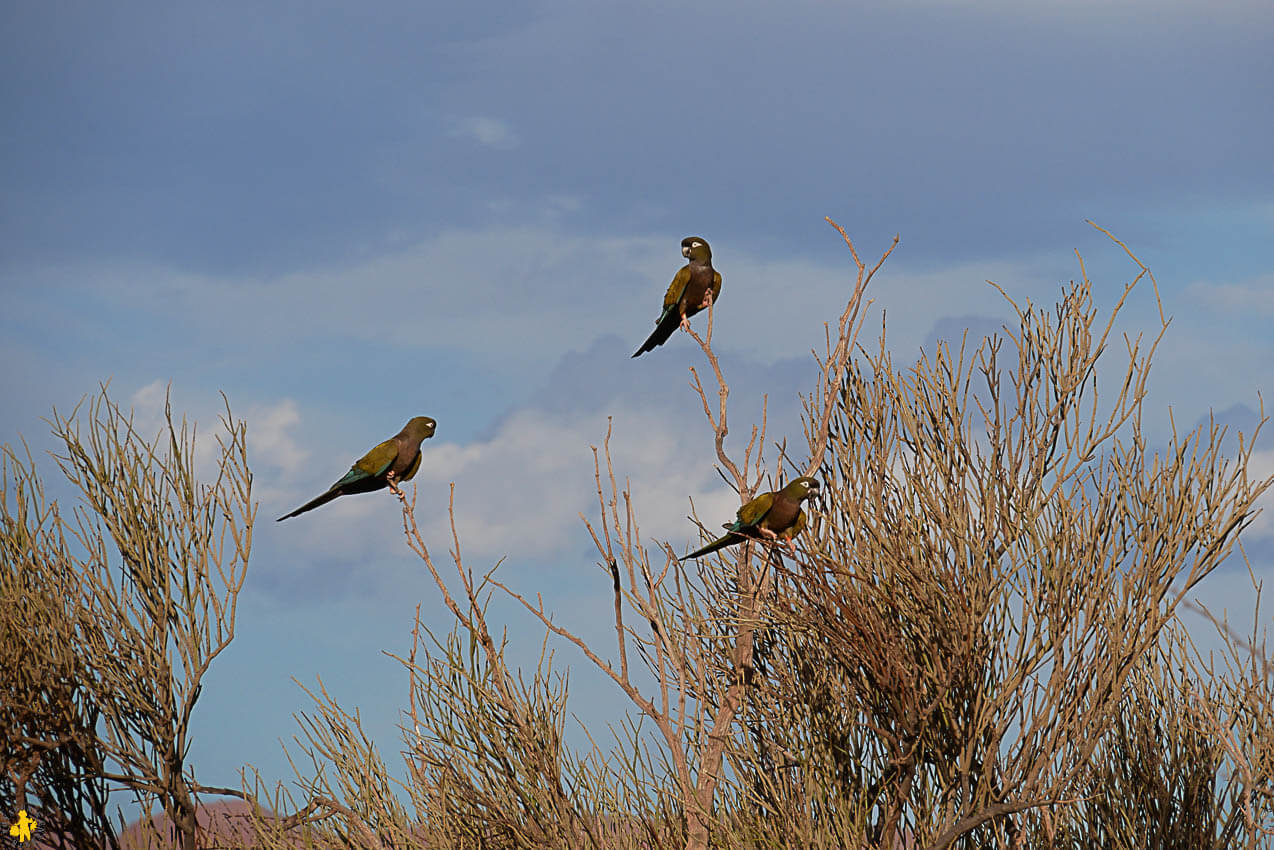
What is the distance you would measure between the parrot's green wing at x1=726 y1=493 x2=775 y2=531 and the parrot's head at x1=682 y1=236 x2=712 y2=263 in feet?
6.08

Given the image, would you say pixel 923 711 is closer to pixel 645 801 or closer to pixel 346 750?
pixel 645 801

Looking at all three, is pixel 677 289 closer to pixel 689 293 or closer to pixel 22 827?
pixel 689 293

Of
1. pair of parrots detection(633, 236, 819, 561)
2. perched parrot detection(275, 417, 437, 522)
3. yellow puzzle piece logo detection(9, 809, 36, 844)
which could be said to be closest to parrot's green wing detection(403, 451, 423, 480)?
perched parrot detection(275, 417, 437, 522)

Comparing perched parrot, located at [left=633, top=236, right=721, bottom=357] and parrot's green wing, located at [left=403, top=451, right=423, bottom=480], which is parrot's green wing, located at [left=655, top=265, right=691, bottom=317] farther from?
parrot's green wing, located at [left=403, top=451, right=423, bottom=480]

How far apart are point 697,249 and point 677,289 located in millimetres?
300

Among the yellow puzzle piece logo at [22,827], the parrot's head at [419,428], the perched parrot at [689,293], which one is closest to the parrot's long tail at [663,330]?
the perched parrot at [689,293]

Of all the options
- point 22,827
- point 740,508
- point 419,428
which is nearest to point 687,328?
point 740,508

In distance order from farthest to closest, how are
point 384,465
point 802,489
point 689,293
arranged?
point 689,293 → point 384,465 → point 802,489

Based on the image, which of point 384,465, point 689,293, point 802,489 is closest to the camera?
point 802,489

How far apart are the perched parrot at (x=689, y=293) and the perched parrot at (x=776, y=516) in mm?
1472

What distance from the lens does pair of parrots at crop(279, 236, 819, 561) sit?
19.7 feet

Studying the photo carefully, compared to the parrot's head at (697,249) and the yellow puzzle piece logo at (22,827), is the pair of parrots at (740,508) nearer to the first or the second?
the parrot's head at (697,249)

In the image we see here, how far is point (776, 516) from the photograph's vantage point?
19.7 ft

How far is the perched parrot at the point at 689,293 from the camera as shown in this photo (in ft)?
23.5
